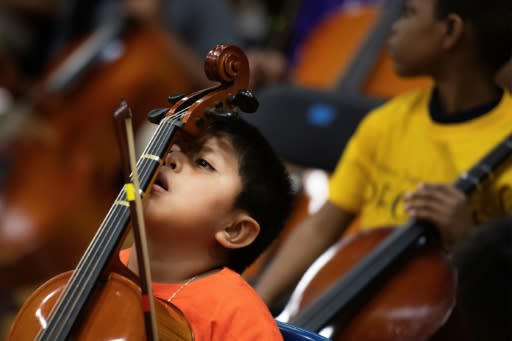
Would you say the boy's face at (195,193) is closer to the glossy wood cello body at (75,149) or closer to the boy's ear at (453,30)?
the boy's ear at (453,30)

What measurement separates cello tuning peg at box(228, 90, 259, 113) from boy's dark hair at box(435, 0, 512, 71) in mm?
555

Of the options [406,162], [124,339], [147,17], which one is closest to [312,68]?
[147,17]

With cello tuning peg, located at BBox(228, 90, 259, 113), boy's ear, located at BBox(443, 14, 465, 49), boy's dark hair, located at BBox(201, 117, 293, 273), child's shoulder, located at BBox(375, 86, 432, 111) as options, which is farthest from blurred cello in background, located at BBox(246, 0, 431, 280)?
cello tuning peg, located at BBox(228, 90, 259, 113)

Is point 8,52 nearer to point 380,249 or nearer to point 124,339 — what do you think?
point 380,249

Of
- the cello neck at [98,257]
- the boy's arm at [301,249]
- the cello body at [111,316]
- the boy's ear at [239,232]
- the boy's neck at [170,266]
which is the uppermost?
the cello neck at [98,257]

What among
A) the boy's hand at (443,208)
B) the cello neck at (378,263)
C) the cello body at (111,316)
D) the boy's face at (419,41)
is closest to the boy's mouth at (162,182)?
the cello body at (111,316)

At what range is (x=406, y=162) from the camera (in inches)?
60.4

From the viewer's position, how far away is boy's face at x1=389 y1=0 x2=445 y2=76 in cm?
150

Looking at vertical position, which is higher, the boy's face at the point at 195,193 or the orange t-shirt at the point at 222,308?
A: the boy's face at the point at 195,193

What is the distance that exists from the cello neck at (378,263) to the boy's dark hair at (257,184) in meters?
0.19

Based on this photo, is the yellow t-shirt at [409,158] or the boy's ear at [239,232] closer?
the boy's ear at [239,232]

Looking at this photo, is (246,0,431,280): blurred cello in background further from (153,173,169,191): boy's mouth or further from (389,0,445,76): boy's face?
(153,173,169,191): boy's mouth

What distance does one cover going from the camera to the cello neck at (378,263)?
128 centimetres

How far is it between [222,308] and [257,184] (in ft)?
0.49
